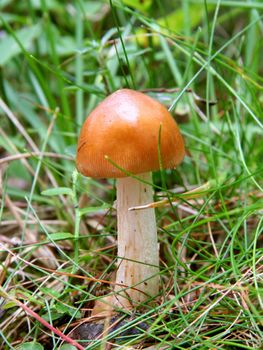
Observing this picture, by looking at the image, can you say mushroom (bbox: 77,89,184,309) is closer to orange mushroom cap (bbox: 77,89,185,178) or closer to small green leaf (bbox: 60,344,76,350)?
orange mushroom cap (bbox: 77,89,185,178)

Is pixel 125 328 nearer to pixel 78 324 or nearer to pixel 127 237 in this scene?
pixel 78 324

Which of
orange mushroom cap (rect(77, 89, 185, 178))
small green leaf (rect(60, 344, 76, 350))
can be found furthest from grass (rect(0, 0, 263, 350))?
orange mushroom cap (rect(77, 89, 185, 178))

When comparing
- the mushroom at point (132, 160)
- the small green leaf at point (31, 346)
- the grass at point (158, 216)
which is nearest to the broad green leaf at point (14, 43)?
the grass at point (158, 216)

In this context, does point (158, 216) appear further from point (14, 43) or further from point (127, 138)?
point (14, 43)

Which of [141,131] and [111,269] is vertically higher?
[141,131]

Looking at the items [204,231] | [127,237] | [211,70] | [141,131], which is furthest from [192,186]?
[141,131]

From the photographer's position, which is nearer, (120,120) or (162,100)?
(120,120)
